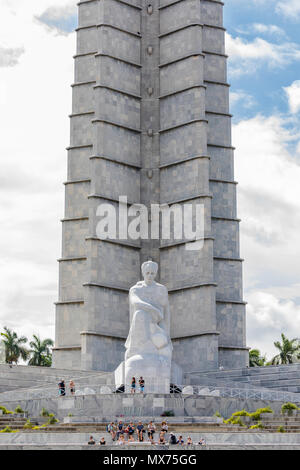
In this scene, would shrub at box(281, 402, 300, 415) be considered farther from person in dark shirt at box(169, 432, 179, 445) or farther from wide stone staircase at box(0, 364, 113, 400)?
wide stone staircase at box(0, 364, 113, 400)

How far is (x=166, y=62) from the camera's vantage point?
50000 millimetres

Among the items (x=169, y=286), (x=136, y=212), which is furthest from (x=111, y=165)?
(x=169, y=286)

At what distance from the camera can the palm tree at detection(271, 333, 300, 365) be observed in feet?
184

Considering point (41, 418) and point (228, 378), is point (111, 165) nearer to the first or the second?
point (228, 378)

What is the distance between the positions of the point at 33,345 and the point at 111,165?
51.4 feet

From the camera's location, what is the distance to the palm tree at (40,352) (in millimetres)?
57656

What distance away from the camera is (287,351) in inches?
2221

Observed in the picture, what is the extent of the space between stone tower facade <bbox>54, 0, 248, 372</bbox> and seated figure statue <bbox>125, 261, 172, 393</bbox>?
37.5 ft

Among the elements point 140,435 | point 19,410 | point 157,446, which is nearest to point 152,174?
point 19,410

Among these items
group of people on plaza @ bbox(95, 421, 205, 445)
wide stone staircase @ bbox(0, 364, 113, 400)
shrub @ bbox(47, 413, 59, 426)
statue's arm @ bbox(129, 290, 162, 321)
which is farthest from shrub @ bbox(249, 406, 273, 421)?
wide stone staircase @ bbox(0, 364, 113, 400)

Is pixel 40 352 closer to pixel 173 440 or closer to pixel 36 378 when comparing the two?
pixel 36 378

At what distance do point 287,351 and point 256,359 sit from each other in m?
2.62

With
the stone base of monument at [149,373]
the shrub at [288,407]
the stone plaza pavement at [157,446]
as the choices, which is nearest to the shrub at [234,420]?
the shrub at [288,407]

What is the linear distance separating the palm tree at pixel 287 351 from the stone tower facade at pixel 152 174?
9495 mm
